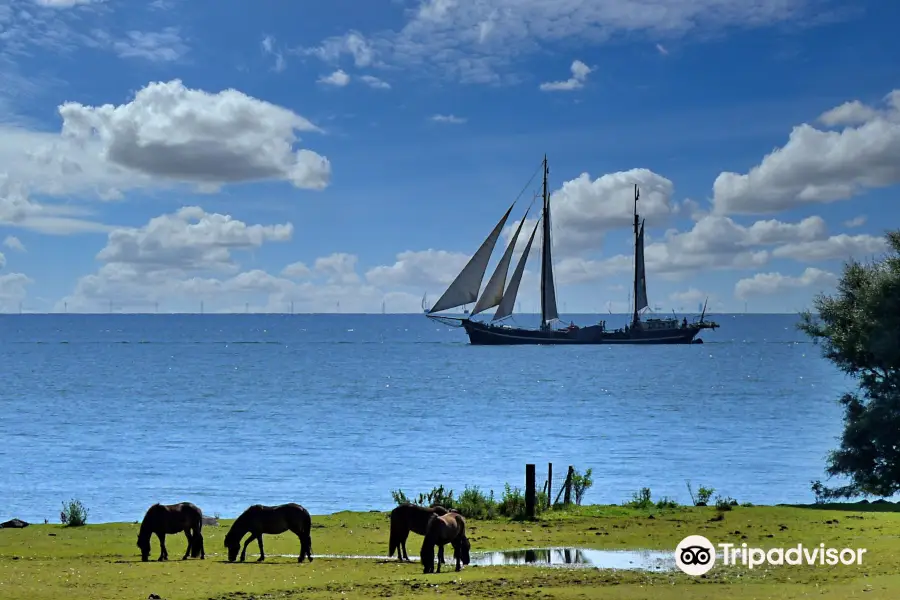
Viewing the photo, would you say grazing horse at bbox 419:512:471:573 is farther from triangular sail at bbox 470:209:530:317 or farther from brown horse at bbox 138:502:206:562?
triangular sail at bbox 470:209:530:317

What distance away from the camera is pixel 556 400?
3221 inches

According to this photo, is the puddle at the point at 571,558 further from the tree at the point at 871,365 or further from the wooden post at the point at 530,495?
the tree at the point at 871,365

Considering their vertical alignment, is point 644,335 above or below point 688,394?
above

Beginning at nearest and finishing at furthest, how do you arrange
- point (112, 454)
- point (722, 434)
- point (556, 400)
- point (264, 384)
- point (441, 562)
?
point (441, 562)
point (112, 454)
point (722, 434)
point (556, 400)
point (264, 384)

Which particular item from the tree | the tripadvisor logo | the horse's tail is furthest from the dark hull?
the horse's tail

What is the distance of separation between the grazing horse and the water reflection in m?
1.40

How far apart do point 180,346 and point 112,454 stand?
6113 inches

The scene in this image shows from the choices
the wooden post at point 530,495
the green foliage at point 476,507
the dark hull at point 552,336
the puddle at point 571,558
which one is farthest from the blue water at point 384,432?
the dark hull at point 552,336

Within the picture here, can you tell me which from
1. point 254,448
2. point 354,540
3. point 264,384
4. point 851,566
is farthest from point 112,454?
point 264,384

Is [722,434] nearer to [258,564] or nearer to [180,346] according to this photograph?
[258,564]

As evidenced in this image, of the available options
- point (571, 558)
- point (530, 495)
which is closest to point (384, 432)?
point (530, 495)

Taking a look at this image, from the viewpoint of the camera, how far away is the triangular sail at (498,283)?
416ft

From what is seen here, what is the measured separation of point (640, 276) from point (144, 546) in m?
130

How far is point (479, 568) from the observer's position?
1800cm
